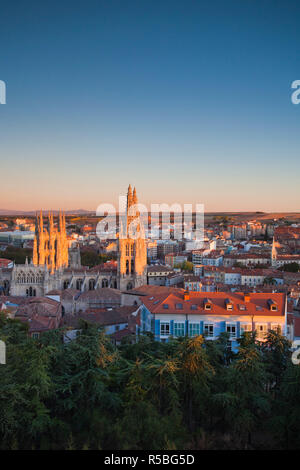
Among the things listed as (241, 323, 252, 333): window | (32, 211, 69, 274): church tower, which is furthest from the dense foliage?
(32, 211, 69, 274): church tower

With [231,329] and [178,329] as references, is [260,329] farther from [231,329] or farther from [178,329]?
[178,329]

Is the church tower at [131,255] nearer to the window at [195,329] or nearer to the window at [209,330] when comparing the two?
the window at [195,329]

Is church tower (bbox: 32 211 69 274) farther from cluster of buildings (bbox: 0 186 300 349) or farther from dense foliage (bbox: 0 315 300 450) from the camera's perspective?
dense foliage (bbox: 0 315 300 450)

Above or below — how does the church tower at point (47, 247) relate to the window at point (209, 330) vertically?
above

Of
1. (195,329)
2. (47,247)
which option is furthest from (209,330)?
(47,247)

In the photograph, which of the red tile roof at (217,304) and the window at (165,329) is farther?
the window at (165,329)

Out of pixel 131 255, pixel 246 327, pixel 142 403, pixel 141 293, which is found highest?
pixel 131 255

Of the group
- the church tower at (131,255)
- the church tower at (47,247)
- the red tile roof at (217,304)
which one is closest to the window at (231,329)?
the red tile roof at (217,304)
